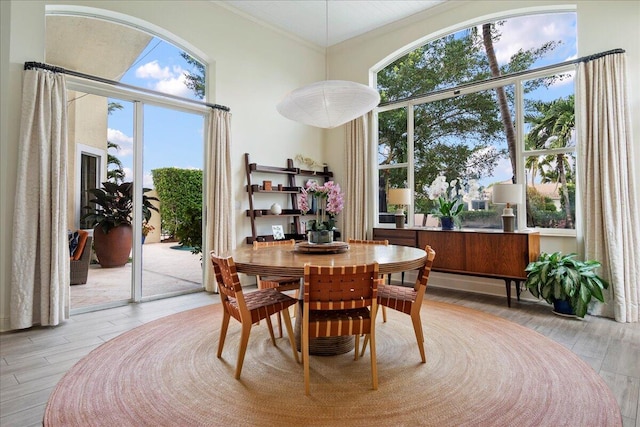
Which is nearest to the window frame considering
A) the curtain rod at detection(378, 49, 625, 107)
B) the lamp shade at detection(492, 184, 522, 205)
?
the curtain rod at detection(378, 49, 625, 107)

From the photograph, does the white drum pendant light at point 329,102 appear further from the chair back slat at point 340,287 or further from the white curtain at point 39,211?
the white curtain at point 39,211

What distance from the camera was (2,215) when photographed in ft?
10.8

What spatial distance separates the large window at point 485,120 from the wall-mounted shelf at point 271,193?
1395 mm

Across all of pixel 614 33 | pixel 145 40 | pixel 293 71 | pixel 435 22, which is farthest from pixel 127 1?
pixel 614 33

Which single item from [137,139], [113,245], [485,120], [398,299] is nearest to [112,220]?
[113,245]

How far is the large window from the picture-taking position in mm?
4289

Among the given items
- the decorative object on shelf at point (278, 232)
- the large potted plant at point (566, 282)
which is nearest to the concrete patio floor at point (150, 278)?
the decorative object on shelf at point (278, 232)

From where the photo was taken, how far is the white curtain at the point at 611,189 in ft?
11.7

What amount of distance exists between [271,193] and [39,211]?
2.94 metres

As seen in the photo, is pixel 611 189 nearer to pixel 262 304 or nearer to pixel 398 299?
pixel 398 299

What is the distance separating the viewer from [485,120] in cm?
489

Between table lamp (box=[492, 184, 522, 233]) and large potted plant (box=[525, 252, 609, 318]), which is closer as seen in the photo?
large potted plant (box=[525, 252, 609, 318])

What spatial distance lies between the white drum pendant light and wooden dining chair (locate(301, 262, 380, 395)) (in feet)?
5.15

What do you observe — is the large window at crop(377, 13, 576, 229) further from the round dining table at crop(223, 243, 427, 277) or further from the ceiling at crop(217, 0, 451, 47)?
the round dining table at crop(223, 243, 427, 277)
